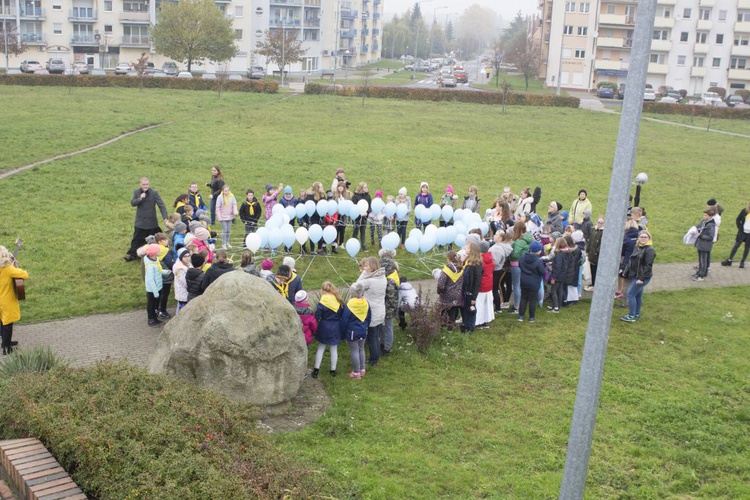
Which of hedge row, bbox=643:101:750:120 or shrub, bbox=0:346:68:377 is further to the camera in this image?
hedge row, bbox=643:101:750:120

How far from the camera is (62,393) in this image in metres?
8.62

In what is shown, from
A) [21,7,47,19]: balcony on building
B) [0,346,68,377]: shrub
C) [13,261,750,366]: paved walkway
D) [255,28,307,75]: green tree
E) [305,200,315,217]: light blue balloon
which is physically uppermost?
[21,7,47,19]: balcony on building

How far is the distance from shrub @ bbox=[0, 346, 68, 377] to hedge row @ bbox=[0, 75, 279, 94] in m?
44.6

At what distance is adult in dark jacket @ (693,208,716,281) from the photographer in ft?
60.5

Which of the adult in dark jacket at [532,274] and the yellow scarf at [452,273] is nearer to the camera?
the yellow scarf at [452,273]

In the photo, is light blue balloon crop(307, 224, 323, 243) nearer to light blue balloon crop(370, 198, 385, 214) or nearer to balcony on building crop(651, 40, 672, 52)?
light blue balloon crop(370, 198, 385, 214)

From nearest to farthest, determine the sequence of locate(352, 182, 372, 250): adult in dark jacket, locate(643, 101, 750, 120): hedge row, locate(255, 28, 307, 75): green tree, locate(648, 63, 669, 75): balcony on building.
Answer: locate(352, 182, 372, 250): adult in dark jacket < locate(643, 101, 750, 120): hedge row < locate(255, 28, 307, 75): green tree < locate(648, 63, 669, 75): balcony on building

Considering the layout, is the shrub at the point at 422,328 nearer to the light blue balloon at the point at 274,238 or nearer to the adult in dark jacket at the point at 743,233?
the light blue balloon at the point at 274,238

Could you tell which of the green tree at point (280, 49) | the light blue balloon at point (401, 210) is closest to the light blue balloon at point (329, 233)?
the light blue balloon at point (401, 210)

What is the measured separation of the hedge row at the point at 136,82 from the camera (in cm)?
5175

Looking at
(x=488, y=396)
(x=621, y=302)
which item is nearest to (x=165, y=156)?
(x=621, y=302)

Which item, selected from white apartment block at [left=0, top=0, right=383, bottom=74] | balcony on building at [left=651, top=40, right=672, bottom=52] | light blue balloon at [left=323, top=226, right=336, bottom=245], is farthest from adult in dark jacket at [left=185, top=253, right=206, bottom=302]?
balcony on building at [left=651, top=40, right=672, bottom=52]

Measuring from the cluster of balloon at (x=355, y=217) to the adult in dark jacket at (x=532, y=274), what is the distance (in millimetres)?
1605

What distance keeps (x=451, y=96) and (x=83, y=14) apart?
167 feet
